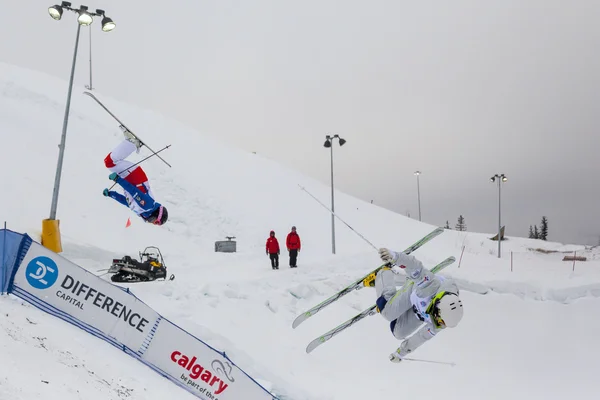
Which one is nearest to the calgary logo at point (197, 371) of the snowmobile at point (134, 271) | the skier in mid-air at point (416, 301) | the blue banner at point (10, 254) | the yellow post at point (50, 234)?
the blue banner at point (10, 254)

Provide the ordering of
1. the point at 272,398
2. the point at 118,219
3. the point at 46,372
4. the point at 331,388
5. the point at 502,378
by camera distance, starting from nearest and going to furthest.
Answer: the point at 46,372 < the point at 272,398 < the point at 331,388 < the point at 502,378 < the point at 118,219

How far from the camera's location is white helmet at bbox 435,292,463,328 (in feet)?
20.0

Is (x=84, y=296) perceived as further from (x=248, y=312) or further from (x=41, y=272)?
(x=248, y=312)

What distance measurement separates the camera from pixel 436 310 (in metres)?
6.34

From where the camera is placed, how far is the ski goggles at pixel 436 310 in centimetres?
632

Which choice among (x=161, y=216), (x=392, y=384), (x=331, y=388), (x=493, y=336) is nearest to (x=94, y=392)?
(x=161, y=216)

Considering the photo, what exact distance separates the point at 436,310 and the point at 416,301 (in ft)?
1.80

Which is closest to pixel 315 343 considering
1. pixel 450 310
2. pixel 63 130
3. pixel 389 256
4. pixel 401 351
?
pixel 401 351

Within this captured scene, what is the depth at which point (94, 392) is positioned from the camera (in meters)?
4.93

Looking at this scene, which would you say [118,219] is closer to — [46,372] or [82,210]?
[82,210]

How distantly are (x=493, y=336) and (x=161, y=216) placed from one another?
11180mm

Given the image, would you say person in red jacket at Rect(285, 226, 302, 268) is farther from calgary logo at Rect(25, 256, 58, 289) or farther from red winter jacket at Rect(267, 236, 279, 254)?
calgary logo at Rect(25, 256, 58, 289)

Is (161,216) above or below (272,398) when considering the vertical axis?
above

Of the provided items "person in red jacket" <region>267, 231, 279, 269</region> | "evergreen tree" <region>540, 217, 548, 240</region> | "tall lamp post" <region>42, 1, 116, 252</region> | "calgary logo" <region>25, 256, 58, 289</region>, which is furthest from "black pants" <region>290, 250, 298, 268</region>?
"evergreen tree" <region>540, 217, 548, 240</region>
